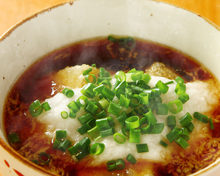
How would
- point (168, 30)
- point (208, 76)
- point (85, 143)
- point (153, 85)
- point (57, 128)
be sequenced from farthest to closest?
point (168, 30) → point (208, 76) → point (153, 85) → point (57, 128) → point (85, 143)

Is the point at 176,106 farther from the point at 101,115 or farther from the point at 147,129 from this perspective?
the point at 101,115

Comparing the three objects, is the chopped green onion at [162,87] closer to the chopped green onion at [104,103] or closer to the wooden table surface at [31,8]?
the chopped green onion at [104,103]

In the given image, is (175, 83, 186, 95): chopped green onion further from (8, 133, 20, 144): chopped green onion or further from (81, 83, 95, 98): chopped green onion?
(8, 133, 20, 144): chopped green onion

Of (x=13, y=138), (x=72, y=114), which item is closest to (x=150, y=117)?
(x=72, y=114)

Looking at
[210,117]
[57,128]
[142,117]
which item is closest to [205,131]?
[210,117]

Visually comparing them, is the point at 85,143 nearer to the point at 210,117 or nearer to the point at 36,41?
the point at 210,117
